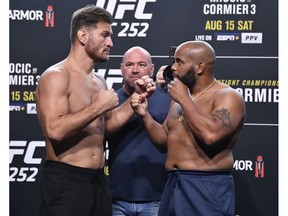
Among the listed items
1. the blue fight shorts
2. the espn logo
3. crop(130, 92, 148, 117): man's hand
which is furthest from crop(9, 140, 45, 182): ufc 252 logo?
the blue fight shorts

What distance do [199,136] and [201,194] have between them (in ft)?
0.92

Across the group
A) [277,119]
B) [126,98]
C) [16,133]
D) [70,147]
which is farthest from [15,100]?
[277,119]

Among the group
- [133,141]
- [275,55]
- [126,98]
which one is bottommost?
[133,141]

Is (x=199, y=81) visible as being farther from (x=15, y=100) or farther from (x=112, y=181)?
(x=15, y=100)

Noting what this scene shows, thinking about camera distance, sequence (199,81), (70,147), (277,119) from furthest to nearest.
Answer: (277,119)
(199,81)
(70,147)

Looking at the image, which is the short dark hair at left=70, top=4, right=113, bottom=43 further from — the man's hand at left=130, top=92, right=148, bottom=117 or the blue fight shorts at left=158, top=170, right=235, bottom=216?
the blue fight shorts at left=158, top=170, right=235, bottom=216

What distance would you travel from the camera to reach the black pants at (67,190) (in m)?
2.80

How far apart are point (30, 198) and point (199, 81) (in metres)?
1.65

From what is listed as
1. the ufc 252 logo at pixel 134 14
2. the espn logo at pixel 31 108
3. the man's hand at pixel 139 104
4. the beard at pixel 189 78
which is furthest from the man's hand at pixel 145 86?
the espn logo at pixel 31 108

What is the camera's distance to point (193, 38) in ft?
13.2

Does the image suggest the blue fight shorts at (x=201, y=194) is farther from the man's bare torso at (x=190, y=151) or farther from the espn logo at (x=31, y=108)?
the espn logo at (x=31, y=108)

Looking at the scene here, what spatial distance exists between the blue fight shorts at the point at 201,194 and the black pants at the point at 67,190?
400mm

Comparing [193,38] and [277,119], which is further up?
[193,38]

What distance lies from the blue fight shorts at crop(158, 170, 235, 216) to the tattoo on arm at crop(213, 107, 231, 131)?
9.6 inches
